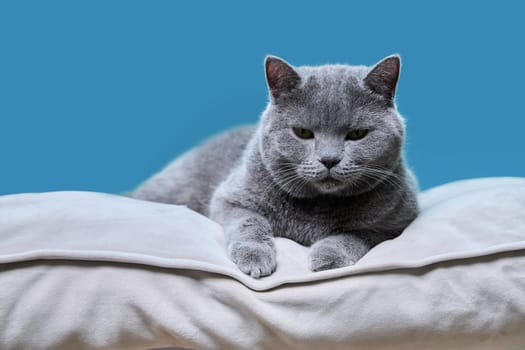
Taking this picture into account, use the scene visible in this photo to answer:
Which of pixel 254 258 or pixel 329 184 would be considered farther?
pixel 329 184

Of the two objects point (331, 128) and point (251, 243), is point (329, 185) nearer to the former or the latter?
point (331, 128)

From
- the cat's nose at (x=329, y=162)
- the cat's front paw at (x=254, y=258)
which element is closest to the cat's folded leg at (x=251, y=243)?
the cat's front paw at (x=254, y=258)

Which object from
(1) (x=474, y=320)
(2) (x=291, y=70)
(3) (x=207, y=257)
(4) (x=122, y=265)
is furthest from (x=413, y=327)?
(2) (x=291, y=70)

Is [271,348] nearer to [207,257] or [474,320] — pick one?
[207,257]

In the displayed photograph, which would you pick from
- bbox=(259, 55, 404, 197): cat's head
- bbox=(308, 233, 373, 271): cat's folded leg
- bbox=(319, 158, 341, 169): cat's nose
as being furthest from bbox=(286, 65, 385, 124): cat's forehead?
bbox=(308, 233, 373, 271): cat's folded leg

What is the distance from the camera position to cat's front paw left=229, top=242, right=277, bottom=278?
4.05 ft

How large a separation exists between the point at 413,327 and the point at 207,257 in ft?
1.41

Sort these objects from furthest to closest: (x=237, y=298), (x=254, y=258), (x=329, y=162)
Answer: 1. (x=329, y=162)
2. (x=254, y=258)
3. (x=237, y=298)

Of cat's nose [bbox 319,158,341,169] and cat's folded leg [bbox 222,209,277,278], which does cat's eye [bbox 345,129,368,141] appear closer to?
cat's nose [bbox 319,158,341,169]

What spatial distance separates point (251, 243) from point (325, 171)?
24 centimetres

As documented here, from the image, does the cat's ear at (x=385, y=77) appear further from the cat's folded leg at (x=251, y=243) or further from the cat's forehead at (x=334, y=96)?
the cat's folded leg at (x=251, y=243)

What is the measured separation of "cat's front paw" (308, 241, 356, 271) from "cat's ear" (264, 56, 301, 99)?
421 mm

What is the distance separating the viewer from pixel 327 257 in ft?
4.30

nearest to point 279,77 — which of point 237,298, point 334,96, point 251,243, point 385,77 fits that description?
point 334,96
